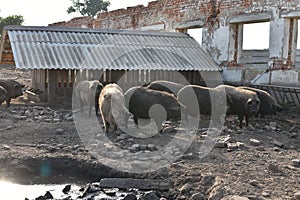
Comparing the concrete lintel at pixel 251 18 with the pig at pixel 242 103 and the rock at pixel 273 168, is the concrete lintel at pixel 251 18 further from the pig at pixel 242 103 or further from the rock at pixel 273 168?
the rock at pixel 273 168

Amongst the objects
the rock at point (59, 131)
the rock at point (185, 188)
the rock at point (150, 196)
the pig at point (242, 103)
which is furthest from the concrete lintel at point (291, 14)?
the rock at point (150, 196)

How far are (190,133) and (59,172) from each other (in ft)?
11.1

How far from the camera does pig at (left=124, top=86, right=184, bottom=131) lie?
961 centimetres

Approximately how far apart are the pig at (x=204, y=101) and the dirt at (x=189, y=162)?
26.7 inches

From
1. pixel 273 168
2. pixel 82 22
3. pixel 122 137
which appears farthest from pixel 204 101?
pixel 82 22

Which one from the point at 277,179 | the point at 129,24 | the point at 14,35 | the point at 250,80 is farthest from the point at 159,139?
the point at 129,24

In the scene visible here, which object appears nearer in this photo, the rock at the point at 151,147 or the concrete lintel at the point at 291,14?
the rock at the point at 151,147

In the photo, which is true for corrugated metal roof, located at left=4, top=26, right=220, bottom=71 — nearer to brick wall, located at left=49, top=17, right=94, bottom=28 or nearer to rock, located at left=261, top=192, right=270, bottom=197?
rock, located at left=261, top=192, right=270, bottom=197

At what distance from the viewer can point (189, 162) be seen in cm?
687

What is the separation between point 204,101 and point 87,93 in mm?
3401

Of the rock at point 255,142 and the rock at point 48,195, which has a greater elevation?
the rock at point 255,142

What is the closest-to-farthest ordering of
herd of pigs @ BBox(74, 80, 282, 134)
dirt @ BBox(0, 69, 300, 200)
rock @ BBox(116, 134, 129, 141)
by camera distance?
1. dirt @ BBox(0, 69, 300, 200)
2. rock @ BBox(116, 134, 129, 141)
3. herd of pigs @ BBox(74, 80, 282, 134)

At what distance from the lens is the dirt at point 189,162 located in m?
5.73

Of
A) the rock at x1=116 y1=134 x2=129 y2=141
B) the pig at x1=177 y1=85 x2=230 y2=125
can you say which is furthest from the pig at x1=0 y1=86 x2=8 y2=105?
the rock at x1=116 y1=134 x2=129 y2=141
